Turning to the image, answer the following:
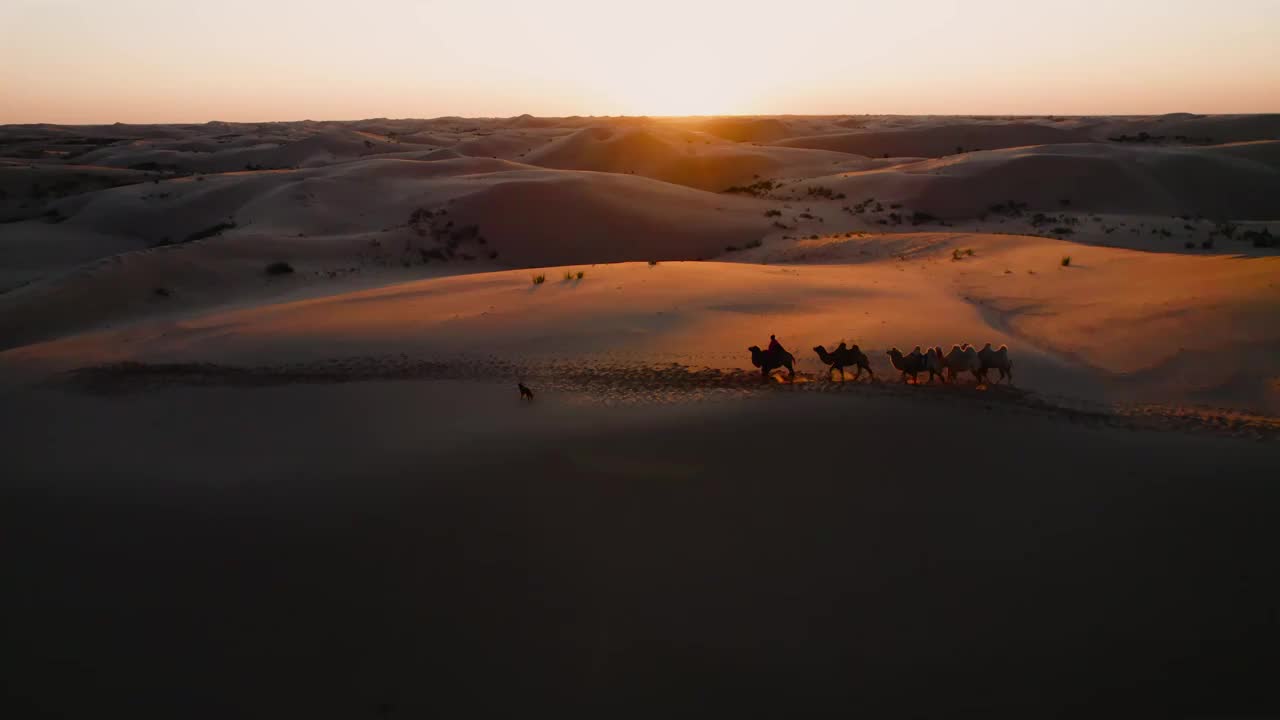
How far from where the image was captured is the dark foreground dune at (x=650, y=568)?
410cm

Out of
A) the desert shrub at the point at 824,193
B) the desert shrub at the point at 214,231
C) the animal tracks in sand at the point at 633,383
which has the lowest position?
the animal tracks in sand at the point at 633,383

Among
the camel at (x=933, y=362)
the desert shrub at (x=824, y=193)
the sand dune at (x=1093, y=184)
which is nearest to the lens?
the camel at (x=933, y=362)

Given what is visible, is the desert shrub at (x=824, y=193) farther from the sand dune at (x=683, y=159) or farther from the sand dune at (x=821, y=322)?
the sand dune at (x=821, y=322)

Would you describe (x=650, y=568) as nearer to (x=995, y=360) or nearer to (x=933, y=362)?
(x=933, y=362)

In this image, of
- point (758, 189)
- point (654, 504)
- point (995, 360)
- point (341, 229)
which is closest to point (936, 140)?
point (758, 189)

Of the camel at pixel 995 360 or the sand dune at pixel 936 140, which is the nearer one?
the camel at pixel 995 360

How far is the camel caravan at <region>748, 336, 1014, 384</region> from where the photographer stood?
799cm

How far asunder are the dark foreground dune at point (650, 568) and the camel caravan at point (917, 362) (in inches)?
33.2

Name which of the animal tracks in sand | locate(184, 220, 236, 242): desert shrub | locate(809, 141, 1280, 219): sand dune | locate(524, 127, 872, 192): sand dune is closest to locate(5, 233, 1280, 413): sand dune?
the animal tracks in sand

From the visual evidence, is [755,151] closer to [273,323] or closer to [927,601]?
[273,323]

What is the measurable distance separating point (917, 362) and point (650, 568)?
4.59 meters

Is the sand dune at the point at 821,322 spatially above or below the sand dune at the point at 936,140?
below

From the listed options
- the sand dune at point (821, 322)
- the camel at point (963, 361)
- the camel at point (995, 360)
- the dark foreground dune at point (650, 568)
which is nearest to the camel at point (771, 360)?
the sand dune at point (821, 322)

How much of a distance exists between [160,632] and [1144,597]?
6.26 meters
